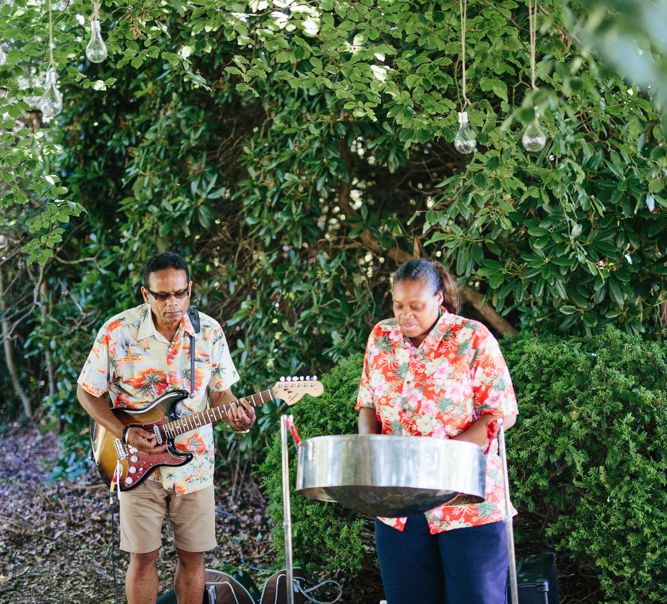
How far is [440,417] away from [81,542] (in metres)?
3.03

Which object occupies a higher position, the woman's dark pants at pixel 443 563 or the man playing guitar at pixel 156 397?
the man playing guitar at pixel 156 397

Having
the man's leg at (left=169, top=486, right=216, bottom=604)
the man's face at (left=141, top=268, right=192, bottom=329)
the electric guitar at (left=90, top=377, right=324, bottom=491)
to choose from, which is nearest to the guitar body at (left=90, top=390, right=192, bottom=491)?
the electric guitar at (left=90, top=377, right=324, bottom=491)

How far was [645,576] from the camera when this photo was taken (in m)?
3.10

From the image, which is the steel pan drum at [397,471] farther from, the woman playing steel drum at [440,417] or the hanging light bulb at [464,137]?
the hanging light bulb at [464,137]

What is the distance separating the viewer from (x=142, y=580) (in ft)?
9.98

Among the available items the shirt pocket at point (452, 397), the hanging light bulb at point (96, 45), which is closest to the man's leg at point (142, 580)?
the shirt pocket at point (452, 397)

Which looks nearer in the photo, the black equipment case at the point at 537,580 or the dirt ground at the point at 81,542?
the black equipment case at the point at 537,580

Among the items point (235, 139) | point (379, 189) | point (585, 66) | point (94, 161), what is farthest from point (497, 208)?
point (94, 161)

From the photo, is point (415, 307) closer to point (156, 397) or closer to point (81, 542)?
point (156, 397)

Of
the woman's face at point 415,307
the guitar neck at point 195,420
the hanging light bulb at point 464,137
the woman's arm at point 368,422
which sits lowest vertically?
the woman's arm at point 368,422

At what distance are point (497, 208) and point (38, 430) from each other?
16.0 feet

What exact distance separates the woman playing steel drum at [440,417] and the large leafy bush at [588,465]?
2.99 feet

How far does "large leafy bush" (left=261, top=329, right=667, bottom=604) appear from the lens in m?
3.13

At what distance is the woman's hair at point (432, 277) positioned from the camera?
96.3 inches
